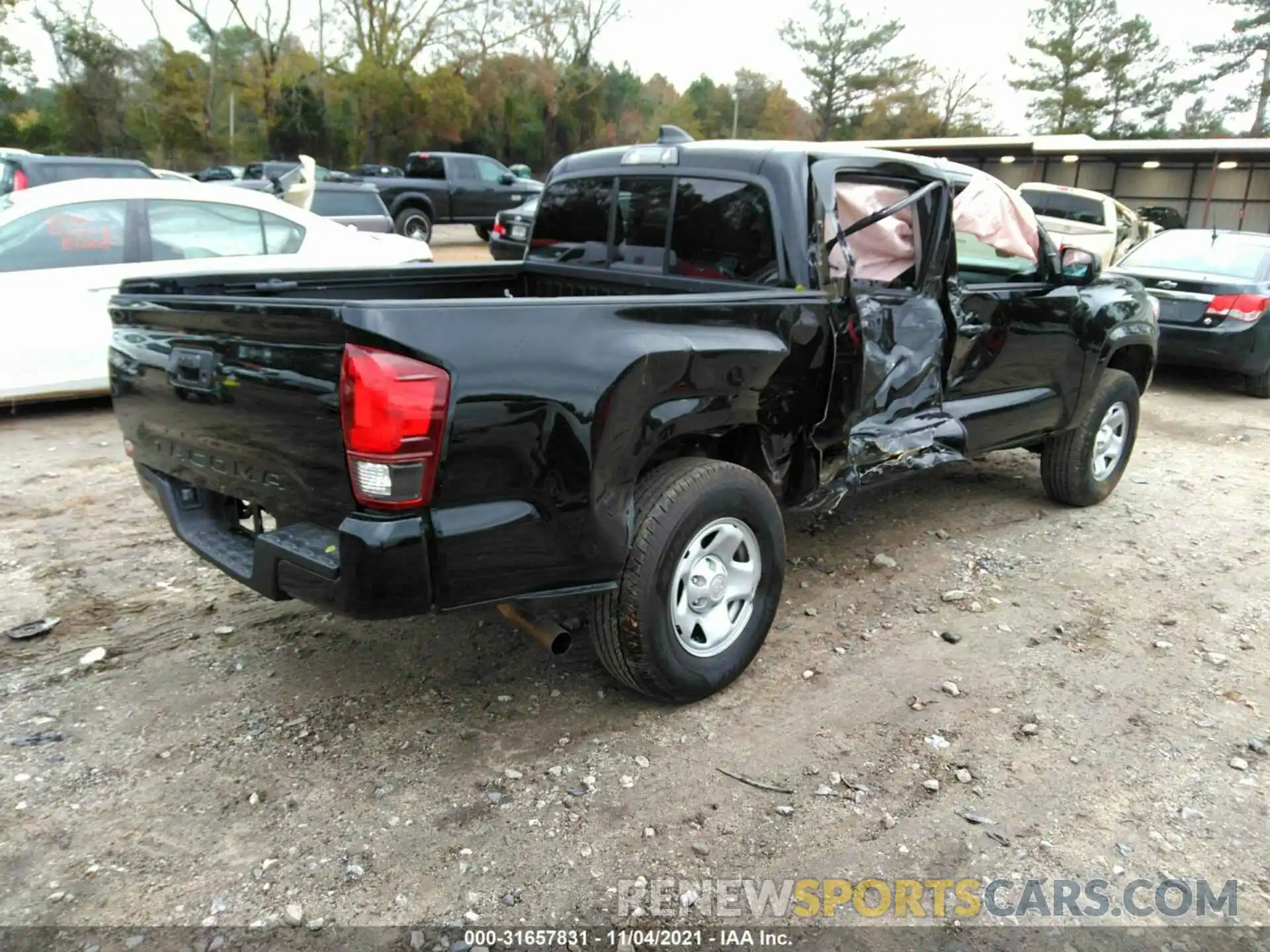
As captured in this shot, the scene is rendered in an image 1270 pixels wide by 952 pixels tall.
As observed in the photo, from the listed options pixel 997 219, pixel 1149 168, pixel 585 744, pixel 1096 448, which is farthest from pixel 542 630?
pixel 1149 168

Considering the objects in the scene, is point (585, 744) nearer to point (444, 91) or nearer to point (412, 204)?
point (412, 204)

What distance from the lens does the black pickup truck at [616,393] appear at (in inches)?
100

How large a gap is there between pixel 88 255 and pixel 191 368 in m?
4.58

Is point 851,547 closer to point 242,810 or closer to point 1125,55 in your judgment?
point 242,810

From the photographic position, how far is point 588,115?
51.6 meters

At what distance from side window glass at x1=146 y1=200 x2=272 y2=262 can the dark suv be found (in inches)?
167

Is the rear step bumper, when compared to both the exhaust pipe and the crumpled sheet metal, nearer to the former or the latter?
the exhaust pipe

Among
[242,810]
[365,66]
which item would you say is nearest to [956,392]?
[242,810]

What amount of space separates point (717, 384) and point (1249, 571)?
3.36 m

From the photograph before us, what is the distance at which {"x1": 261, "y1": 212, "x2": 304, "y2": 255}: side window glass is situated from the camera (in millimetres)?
7410

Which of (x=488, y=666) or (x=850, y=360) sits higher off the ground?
(x=850, y=360)

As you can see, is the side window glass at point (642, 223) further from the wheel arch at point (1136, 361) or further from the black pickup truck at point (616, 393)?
the wheel arch at point (1136, 361)

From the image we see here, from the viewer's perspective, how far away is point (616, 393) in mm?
2805

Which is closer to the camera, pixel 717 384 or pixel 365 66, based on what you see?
pixel 717 384
